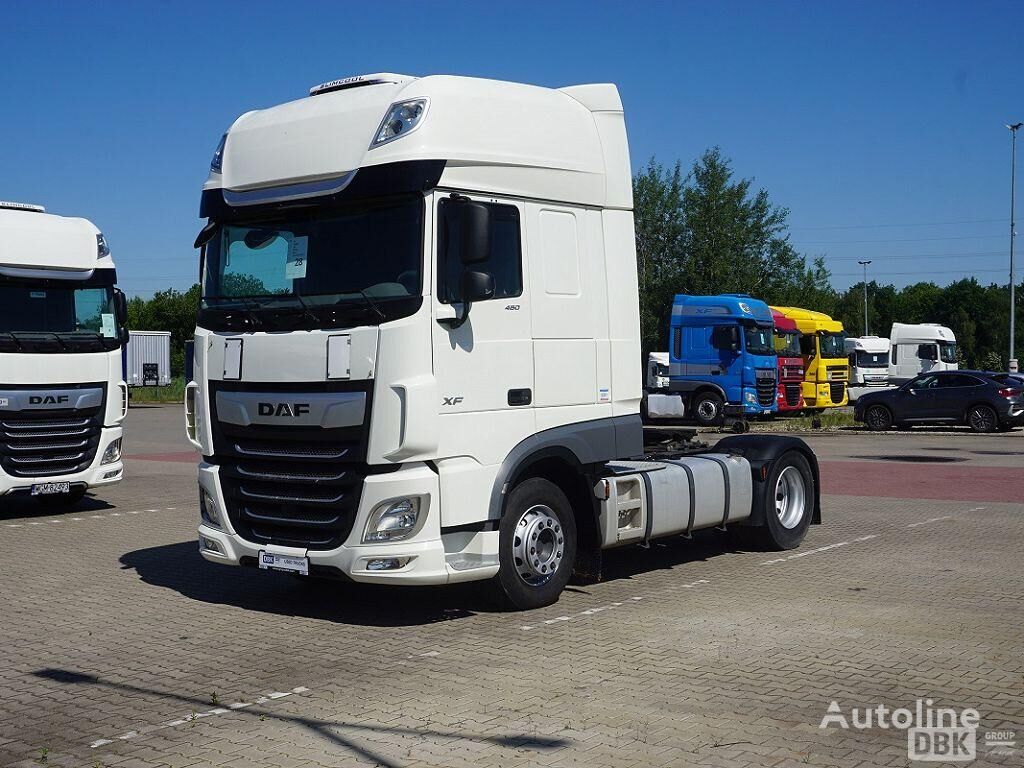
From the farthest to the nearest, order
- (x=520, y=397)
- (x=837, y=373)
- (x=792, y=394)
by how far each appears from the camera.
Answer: (x=837, y=373) → (x=792, y=394) → (x=520, y=397)

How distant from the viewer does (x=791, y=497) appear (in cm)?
1183

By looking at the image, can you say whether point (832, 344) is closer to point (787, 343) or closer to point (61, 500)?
point (787, 343)

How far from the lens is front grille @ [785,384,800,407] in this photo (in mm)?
36234

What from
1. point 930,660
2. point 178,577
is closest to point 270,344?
point 178,577

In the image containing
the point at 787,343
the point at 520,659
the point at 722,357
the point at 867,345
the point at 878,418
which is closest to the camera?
the point at 520,659

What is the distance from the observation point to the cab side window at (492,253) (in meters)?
8.00

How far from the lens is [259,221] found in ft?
28.5

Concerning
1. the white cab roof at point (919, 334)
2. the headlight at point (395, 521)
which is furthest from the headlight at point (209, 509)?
the white cab roof at point (919, 334)

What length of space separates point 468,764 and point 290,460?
3492mm

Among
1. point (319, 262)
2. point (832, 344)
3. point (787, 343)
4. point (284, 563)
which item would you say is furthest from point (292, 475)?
point (832, 344)

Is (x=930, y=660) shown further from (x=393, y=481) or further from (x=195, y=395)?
(x=195, y=395)

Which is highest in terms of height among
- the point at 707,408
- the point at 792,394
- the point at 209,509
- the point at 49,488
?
the point at 792,394

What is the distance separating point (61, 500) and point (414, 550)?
10058 millimetres

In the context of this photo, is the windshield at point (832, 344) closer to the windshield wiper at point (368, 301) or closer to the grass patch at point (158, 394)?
the grass patch at point (158, 394)
